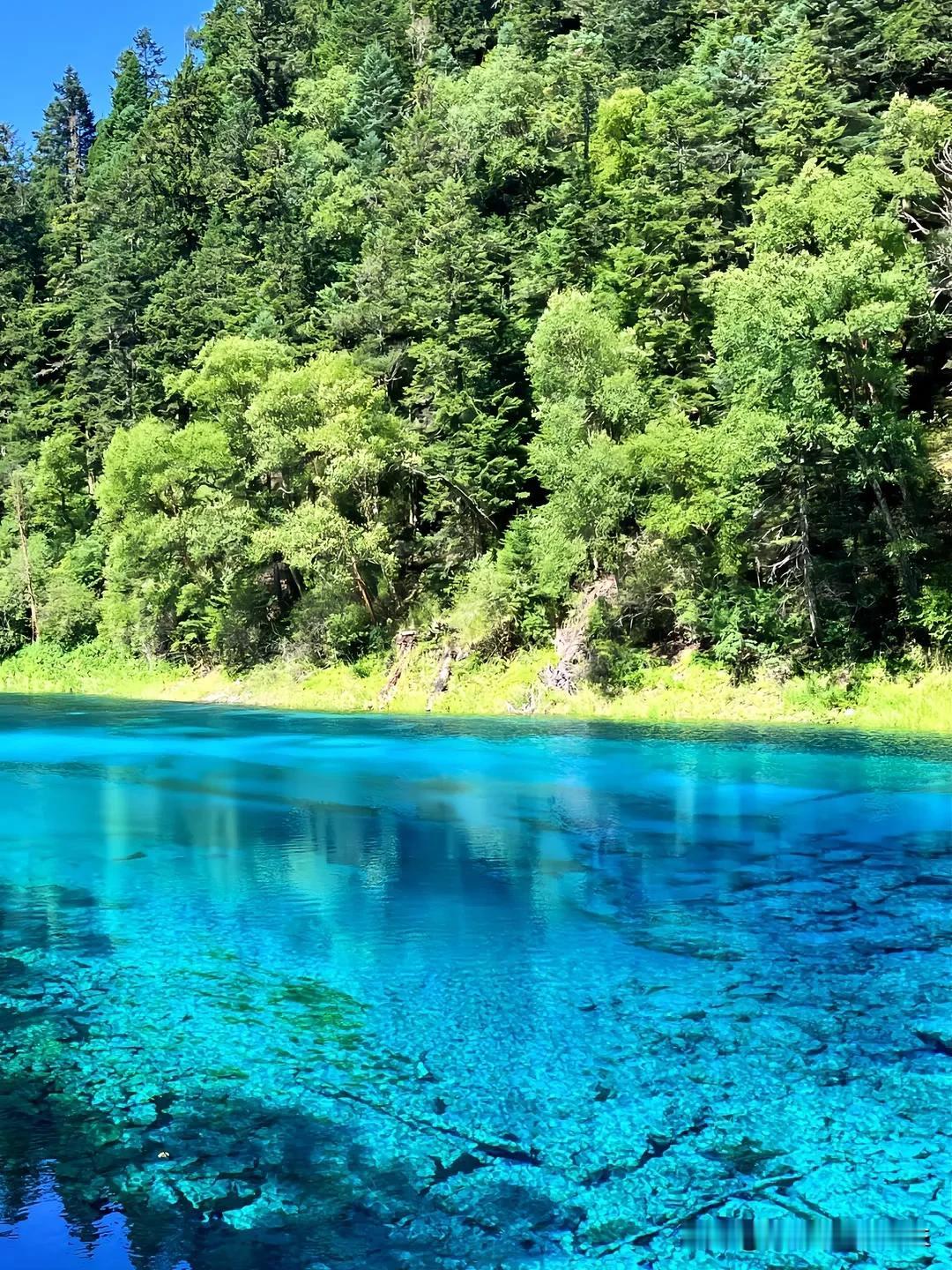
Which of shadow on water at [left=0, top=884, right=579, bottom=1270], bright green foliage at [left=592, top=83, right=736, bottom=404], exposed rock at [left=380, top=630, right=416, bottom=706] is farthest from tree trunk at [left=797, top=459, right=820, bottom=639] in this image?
shadow on water at [left=0, top=884, right=579, bottom=1270]

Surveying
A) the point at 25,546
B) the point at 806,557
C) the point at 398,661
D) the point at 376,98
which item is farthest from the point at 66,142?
the point at 806,557

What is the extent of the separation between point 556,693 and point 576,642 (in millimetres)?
1808

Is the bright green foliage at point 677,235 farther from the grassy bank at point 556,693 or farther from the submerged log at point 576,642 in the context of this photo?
the grassy bank at point 556,693

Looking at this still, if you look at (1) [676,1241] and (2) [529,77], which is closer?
(1) [676,1241]

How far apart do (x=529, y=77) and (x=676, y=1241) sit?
55.4 m

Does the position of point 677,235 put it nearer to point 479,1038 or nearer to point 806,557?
point 806,557

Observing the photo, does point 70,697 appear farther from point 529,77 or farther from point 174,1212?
point 174,1212

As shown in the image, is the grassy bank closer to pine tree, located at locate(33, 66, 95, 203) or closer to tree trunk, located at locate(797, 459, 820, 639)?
tree trunk, located at locate(797, 459, 820, 639)

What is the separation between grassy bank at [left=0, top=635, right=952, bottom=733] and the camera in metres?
24.9

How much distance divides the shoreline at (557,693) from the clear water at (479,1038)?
390 inches

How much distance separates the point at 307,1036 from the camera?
7004 millimetres

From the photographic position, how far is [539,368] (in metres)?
30.7

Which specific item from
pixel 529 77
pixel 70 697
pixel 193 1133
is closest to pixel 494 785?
pixel 193 1133

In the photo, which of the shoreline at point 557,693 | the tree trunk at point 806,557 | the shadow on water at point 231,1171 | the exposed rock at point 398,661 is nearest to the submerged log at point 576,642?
the shoreline at point 557,693
